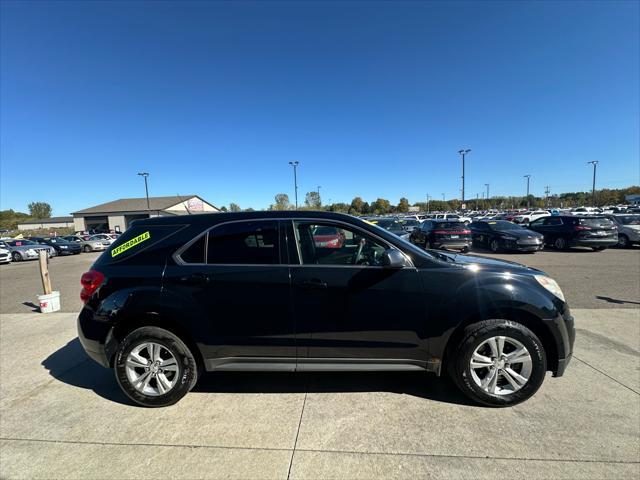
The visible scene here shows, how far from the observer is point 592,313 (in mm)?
5207

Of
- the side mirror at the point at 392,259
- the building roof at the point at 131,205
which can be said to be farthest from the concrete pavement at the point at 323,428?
the building roof at the point at 131,205

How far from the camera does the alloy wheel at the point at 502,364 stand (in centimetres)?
282

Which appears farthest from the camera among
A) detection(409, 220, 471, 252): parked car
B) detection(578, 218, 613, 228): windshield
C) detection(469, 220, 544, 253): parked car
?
detection(409, 220, 471, 252): parked car

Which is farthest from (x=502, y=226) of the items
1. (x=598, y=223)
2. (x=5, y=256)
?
(x=5, y=256)

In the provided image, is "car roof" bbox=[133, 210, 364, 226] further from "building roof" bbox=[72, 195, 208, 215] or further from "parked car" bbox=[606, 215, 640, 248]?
"building roof" bbox=[72, 195, 208, 215]

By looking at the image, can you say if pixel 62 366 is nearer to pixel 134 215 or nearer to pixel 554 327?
pixel 554 327

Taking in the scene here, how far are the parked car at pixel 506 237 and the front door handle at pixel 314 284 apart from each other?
13201 mm

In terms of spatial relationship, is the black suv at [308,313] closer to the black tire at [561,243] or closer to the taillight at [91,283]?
the taillight at [91,283]

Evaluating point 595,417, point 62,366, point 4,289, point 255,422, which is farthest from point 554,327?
point 4,289

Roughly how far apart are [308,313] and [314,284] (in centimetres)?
27

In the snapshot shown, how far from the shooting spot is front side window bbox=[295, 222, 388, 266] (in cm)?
301

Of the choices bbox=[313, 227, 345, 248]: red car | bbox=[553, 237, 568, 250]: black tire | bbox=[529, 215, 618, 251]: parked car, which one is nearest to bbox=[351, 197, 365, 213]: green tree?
bbox=[529, 215, 618, 251]: parked car

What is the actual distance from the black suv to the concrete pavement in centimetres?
31

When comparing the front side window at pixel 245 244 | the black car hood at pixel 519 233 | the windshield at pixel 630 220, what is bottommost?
the black car hood at pixel 519 233
